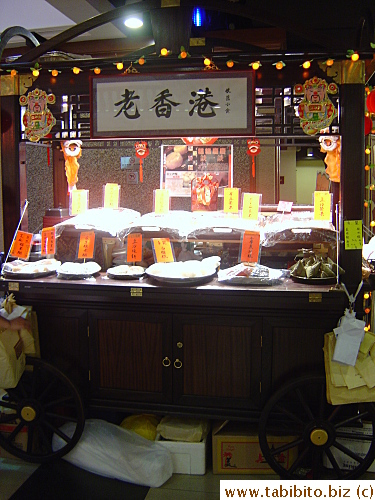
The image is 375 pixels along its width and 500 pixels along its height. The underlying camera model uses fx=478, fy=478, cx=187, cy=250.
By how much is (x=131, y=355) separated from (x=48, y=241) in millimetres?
1244

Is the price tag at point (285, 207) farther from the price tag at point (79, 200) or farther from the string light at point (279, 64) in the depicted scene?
the price tag at point (79, 200)

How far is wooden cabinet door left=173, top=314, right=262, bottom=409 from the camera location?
345cm

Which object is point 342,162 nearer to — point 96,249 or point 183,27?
point 183,27

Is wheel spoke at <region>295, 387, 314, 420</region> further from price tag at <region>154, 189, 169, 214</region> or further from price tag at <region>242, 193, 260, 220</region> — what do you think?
price tag at <region>154, 189, 169, 214</region>

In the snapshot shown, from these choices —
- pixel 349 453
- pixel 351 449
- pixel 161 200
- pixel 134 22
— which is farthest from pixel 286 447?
pixel 134 22

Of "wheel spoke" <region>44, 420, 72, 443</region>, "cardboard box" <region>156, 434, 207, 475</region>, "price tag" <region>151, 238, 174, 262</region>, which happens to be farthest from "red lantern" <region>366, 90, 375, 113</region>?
"wheel spoke" <region>44, 420, 72, 443</region>

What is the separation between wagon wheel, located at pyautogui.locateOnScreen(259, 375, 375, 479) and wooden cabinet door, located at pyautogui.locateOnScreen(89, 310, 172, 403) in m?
0.83

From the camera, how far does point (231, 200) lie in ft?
13.1

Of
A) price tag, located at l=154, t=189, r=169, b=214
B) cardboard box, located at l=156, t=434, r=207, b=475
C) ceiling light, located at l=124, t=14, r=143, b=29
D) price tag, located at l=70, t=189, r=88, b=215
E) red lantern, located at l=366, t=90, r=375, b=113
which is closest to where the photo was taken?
cardboard box, located at l=156, t=434, r=207, b=475

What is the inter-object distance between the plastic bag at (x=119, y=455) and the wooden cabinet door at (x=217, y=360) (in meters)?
0.43

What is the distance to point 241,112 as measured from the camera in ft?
11.5

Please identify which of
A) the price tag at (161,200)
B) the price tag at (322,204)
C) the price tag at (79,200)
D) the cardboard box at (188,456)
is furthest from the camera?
the price tag at (79,200)

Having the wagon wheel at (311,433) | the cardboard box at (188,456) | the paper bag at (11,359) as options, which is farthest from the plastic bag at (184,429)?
the paper bag at (11,359)

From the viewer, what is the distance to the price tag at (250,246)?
3.82 metres
